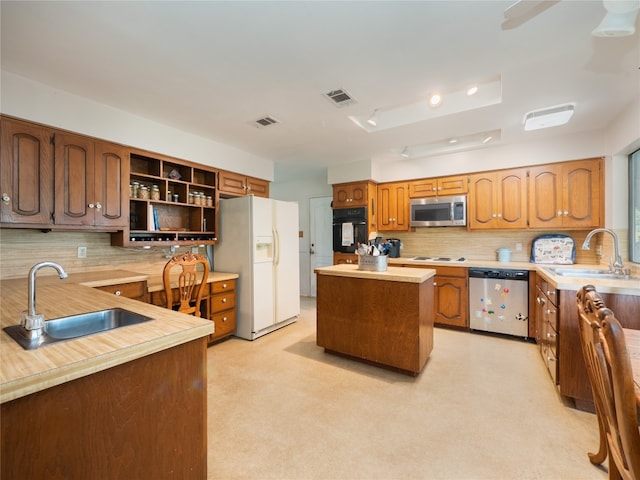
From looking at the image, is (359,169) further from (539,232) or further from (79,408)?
(79,408)

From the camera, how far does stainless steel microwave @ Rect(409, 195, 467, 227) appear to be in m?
3.92

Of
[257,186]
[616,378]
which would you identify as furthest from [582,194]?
[257,186]

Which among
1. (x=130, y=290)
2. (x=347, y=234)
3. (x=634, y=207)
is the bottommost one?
(x=130, y=290)

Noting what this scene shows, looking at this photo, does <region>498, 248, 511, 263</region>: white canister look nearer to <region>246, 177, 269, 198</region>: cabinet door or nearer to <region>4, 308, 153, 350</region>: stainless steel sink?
<region>246, 177, 269, 198</region>: cabinet door

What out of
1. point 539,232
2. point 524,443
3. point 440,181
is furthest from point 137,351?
point 539,232

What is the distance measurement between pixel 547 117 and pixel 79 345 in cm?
413

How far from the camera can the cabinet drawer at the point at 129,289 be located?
245 centimetres

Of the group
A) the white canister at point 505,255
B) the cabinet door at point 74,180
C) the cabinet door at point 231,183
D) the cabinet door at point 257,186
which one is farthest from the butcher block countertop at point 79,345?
the white canister at point 505,255

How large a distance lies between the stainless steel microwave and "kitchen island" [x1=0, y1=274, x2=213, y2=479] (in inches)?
143

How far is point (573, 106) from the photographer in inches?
104

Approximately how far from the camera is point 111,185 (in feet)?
8.87

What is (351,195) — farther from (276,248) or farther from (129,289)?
(129,289)

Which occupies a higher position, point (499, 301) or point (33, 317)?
point (33, 317)

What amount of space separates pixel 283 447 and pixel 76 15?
272 cm
